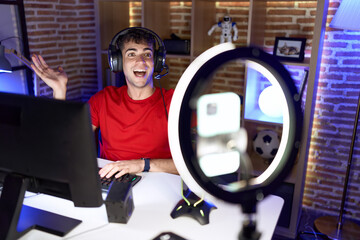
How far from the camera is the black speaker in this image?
119 cm

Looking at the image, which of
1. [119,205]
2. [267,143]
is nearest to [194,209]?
[119,205]

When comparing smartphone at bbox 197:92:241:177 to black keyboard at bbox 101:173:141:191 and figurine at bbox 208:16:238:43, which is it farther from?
figurine at bbox 208:16:238:43

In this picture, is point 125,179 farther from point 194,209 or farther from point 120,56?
point 120,56

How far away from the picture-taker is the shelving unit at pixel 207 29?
7.56ft

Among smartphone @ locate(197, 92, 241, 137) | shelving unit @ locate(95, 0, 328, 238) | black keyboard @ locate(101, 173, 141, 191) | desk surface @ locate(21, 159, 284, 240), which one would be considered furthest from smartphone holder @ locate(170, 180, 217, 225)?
shelving unit @ locate(95, 0, 328, 238)

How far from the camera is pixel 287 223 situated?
2.61 metres

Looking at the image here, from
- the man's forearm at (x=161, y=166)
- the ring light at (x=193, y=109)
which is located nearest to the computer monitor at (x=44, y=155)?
Result: the ring light at (x=193, y=109)

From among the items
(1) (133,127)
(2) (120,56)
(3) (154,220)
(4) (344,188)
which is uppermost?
(2) (120,56)

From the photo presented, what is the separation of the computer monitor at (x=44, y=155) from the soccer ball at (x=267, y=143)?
1811 millimetres

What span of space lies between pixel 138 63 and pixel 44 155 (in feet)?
3.55

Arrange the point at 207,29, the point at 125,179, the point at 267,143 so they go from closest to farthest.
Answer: the point at 125,179 → the point at 267,143 → the point at 207,29

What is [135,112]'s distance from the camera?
6.54ft

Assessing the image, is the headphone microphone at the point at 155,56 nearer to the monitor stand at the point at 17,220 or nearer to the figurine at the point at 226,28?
the figurine at the point at 226,28

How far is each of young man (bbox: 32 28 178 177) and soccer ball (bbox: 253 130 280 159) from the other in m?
1.00
